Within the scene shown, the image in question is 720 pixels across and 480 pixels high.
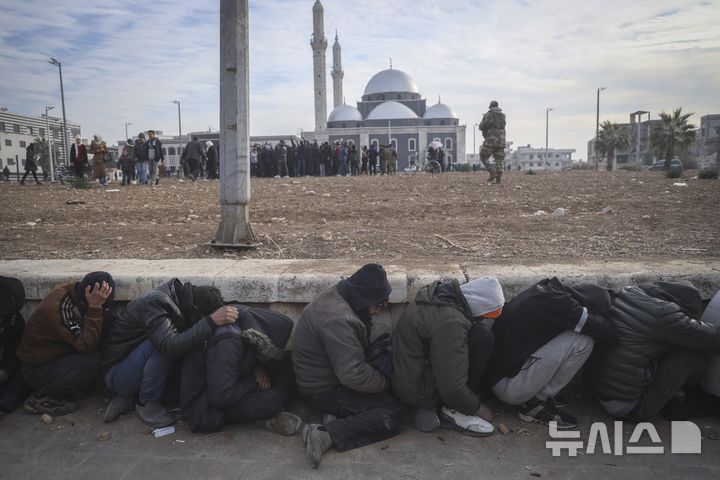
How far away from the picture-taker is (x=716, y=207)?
6832mm

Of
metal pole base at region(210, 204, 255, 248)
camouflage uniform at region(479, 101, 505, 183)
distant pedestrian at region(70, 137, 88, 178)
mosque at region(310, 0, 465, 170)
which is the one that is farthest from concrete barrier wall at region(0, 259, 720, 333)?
mosque at region(310, 0, 465, 170)

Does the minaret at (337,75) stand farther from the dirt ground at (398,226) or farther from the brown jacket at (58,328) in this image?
the brown jacket at (58,328)

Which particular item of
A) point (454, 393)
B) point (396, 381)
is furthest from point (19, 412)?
point (454, 393)

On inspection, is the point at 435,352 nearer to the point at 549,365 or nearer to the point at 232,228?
the point at 549,365

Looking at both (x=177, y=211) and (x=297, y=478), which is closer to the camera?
(x=297, y=478)

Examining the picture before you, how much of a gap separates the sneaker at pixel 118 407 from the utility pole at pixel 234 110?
5.76 feet

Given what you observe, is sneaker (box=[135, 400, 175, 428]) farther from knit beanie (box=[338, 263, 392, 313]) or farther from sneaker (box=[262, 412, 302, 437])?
knit beanie (box=[338, 263, 392, 313])

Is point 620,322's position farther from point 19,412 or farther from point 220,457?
point 19,412

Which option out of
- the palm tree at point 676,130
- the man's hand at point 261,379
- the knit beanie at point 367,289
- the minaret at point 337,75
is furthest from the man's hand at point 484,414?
the minaret at point 337,75

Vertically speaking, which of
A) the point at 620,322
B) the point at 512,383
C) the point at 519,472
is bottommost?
the point at 519,472

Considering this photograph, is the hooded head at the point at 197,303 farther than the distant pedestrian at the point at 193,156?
No

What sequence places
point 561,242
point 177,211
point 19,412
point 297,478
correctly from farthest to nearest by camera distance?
point 177,211
point 561,242
point 19,412
point 297,478

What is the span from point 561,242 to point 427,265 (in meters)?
1.75

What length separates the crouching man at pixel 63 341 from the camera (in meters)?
3.10
